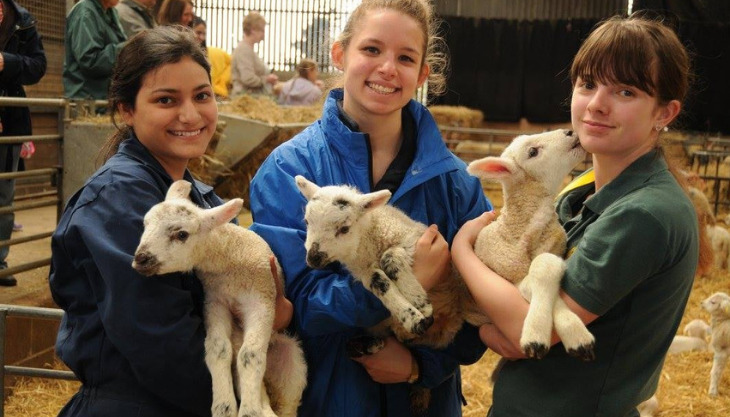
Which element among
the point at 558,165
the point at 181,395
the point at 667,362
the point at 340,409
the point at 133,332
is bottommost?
the point at 667,362

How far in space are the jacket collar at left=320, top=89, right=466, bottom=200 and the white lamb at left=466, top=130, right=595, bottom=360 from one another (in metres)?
0.11

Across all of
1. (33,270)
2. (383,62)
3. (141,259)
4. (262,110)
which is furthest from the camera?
A: (262,110)

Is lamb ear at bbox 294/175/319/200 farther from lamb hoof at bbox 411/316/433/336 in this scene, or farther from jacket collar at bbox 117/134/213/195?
lamb hoof at bbox 411/316/433/336

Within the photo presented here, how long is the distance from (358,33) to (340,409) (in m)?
1.17

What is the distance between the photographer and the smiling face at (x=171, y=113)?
85.5 inches

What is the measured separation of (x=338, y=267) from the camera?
2.39 metres

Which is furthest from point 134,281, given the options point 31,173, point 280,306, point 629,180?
point 31,173

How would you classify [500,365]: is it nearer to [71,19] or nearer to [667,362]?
[667,362]

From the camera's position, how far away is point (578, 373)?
205 centimetres

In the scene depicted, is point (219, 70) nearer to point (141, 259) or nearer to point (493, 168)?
point (493, 168)

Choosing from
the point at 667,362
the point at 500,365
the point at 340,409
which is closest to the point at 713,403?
the point at 667,362

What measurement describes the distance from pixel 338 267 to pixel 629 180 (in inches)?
35.2

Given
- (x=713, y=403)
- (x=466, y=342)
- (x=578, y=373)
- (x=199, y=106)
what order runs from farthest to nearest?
1. (x=713, y=403)
2. (x=466, y=342)
3. (x=199, y=106)
4. (x=578, y=373)

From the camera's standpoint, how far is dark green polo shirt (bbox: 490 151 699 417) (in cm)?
192
